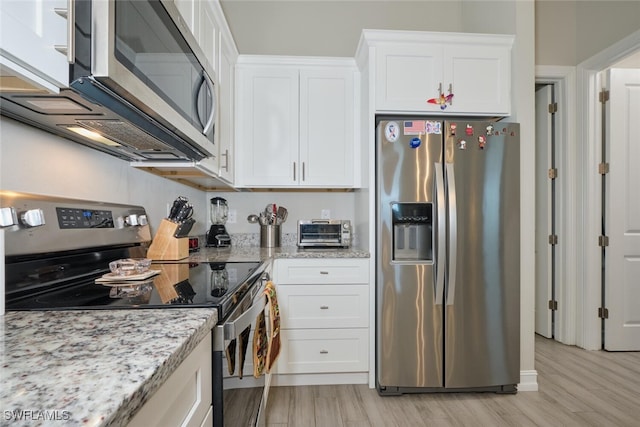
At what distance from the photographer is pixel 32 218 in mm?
1002

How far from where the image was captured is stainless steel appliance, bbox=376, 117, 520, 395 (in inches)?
79.4

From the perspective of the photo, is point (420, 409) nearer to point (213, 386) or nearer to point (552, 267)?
point (213, 386)

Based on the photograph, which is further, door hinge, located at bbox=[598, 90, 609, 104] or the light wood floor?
door hinge, located at bbox=[598, 90, 609, 104]

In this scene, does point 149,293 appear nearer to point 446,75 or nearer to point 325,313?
point 325,313

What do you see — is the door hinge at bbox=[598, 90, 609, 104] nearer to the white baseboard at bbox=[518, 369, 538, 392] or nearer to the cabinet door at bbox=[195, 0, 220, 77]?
the white baseboard at bbox=[518, 369, 538, 392]

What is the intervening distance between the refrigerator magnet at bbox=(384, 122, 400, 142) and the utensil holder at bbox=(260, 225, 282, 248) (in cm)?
116

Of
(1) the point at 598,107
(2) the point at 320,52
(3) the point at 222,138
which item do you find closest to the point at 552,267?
(1) the point at 598,107

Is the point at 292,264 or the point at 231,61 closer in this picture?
the point at 292,264

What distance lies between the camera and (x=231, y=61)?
2357mm

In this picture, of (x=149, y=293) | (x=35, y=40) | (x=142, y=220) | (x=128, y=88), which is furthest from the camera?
(x=142, y=220)

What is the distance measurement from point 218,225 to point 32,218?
5.60ft

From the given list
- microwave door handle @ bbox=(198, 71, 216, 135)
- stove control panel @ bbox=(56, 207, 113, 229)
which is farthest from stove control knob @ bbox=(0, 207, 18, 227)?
microwave door handle @ bbox=(198, 71, 216, 135)

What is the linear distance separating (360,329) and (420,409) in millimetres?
548

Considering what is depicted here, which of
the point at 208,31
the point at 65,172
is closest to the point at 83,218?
the point at 65,172
